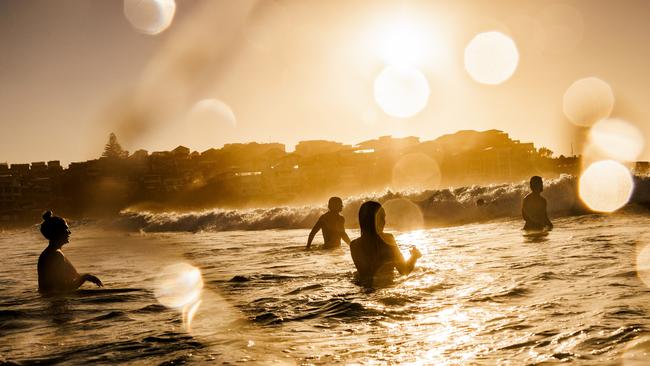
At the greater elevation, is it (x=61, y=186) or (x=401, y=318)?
(x=61, y=186)

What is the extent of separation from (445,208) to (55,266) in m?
17.3

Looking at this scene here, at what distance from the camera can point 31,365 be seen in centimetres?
428

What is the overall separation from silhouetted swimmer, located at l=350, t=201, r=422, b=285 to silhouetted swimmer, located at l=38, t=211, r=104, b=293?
390cm

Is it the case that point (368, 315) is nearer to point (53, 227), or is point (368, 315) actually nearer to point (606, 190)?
point (53, 227)

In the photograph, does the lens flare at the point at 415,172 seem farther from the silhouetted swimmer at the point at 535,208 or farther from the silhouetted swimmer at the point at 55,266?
the silhouetted swimmer at the point at 55,266

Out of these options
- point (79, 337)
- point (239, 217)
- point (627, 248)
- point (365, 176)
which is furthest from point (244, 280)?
point (365, 176)

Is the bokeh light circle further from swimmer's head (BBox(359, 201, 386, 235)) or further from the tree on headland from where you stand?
the tree on headland

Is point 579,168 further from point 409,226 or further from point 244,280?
point 244,280

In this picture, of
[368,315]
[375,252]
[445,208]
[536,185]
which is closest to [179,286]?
[375,252]

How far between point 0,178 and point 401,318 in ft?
165

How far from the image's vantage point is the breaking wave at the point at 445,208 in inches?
775

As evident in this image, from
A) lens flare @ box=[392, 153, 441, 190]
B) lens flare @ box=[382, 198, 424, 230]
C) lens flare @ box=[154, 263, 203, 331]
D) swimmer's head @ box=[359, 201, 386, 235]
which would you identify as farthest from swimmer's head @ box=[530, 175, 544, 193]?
lens flare @ box=[392, 153, 441, 190]

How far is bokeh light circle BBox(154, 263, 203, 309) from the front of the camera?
6931mm

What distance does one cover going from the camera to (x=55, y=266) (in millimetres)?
7758
